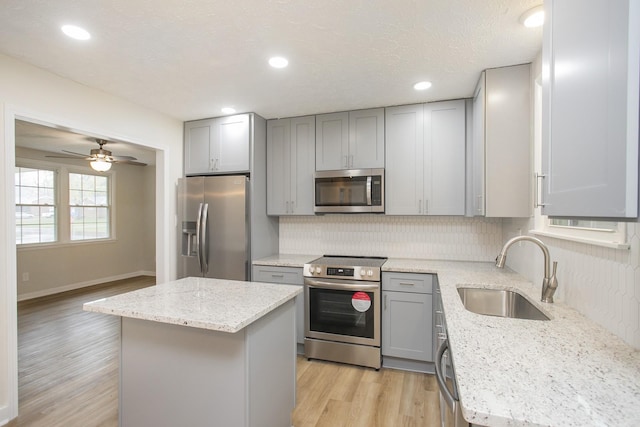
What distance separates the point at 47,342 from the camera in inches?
133

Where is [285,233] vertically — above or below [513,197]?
below

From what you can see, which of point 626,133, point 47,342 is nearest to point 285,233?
point 47,342

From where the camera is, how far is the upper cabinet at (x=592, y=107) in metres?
0.61

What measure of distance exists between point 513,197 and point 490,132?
505 millimetres

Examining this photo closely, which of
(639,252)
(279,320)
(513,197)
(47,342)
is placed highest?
(513,197)

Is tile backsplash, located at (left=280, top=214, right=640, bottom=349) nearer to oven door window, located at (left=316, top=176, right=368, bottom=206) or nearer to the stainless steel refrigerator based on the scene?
oven door window, located at (left=316, top=176, right=368, bottom=206)

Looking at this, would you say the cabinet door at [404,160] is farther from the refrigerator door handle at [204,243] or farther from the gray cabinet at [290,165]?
the refrigerator door handle at [204,243]

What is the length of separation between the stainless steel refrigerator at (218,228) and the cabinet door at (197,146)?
24 centimetres

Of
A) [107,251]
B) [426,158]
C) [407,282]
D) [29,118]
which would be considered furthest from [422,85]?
[107,251]

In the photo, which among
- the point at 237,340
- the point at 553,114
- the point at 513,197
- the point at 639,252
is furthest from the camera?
the point at 513,197

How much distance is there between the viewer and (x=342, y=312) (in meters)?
2.91

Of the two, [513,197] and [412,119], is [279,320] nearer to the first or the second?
[513,197]

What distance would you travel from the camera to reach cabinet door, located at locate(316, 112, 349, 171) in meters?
3.26

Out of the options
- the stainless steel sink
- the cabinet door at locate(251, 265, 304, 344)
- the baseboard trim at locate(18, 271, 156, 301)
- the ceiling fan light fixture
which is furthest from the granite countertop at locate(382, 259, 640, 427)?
the baseboard trim at locate(18, 271, 156, 301)
